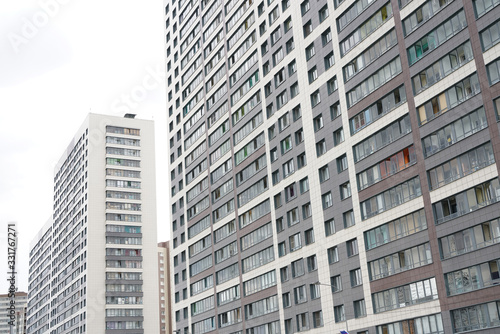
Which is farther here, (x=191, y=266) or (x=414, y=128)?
(x=191, y=266)

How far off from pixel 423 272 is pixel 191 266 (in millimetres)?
53864

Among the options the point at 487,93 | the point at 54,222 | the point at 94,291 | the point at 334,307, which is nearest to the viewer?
the point at 487,93

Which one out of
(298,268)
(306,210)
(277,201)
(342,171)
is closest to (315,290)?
(298,268)

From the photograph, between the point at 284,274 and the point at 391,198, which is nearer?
the point at 391,198

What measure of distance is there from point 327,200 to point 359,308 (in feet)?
43.3

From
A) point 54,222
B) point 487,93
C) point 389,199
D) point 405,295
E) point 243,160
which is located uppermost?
point 54,222

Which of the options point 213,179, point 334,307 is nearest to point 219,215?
point 213,179

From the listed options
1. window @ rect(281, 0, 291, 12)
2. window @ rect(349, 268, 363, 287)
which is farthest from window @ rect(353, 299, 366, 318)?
window @ rect(281, 0, 291, 12)

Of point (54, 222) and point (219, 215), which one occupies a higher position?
point (54, 222)

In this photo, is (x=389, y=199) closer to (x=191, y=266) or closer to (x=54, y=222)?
(x=191, y=266)

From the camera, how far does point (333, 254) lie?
69.2 m

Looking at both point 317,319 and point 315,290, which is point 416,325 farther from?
point 315,290

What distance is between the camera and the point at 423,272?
5700 cm

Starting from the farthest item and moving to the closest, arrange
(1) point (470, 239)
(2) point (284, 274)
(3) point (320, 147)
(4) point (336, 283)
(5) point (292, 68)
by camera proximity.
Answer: (5) point (292, 68) → (2) point (284, 274) → (3) point (320, 147) → (4) point (336, 283) → (1) point (470, 239)
